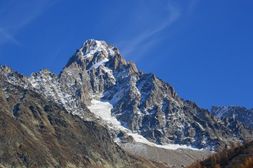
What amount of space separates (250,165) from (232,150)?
67715 millimetres

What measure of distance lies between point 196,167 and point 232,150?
2889 centimetres

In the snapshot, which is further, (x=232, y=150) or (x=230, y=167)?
(x=232, y=150)

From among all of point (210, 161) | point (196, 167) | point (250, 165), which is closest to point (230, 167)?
point (196, 167)

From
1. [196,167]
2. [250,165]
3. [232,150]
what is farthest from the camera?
[232,150]

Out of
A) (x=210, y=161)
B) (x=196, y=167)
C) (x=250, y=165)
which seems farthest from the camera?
(x=210, y=161)

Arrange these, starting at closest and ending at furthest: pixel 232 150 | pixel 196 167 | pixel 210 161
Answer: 1. pixel 196 167
2. pixel 210 161
3. pixel 232 150

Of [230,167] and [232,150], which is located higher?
[232,150]

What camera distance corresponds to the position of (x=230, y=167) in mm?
119812

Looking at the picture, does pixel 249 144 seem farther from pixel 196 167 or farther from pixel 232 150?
pixel 196 167

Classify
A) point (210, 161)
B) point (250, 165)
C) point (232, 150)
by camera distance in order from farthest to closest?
point (232, 150) < point (210, 161) < point (250, 165)

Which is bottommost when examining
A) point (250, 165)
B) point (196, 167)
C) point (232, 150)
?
point (250, 165)

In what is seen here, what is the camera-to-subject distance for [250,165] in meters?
79.6

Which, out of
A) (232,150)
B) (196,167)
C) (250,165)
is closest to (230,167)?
(196,167)

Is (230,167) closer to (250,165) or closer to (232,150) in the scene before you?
(232,150)
